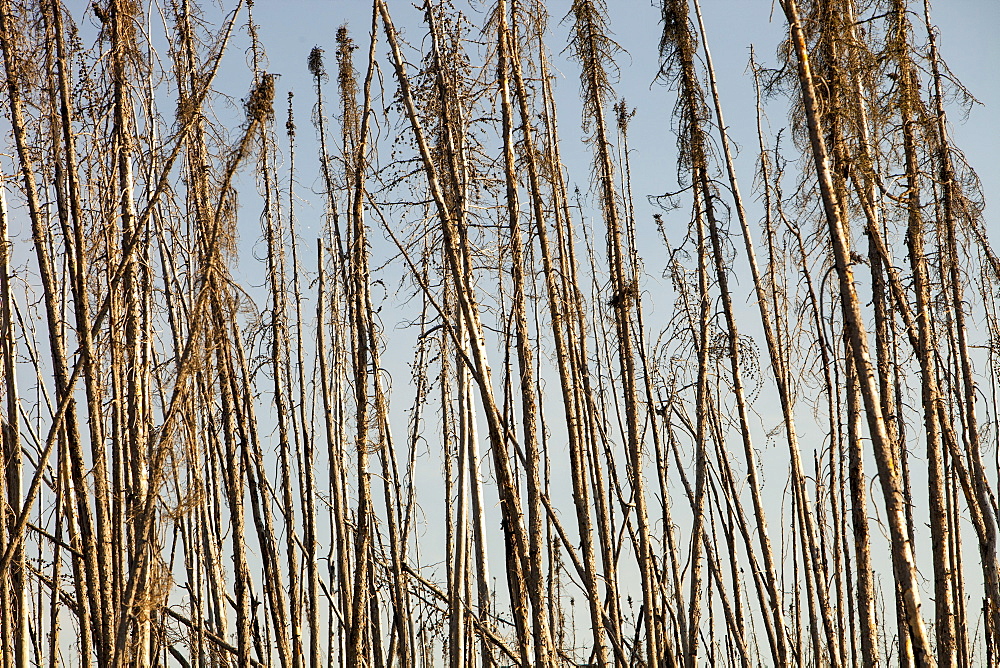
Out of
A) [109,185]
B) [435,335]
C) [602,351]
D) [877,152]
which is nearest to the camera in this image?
[109,185]

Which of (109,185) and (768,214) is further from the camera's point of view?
(768,214)

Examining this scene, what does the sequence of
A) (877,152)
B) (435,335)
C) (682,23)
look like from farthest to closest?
(682,23) → (435,335) → (877,152)

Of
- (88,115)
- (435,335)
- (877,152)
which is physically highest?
(88,115)

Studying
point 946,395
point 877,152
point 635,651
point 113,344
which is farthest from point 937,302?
point 113,344

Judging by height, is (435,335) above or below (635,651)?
above

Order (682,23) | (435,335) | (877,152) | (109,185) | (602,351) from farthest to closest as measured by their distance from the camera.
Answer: (602,351), (682,23), (435,335), (877,152), (109,185)

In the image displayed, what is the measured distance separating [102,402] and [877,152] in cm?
358

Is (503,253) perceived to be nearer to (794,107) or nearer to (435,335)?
(435,335)

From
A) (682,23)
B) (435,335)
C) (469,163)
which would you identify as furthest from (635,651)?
(682,23)

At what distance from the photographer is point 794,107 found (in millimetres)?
4930

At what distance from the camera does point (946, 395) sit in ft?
20.2

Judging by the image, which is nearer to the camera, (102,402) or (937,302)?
(102,402)

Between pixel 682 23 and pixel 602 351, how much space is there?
302cm

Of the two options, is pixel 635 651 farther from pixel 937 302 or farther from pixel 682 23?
pixel 682 23
